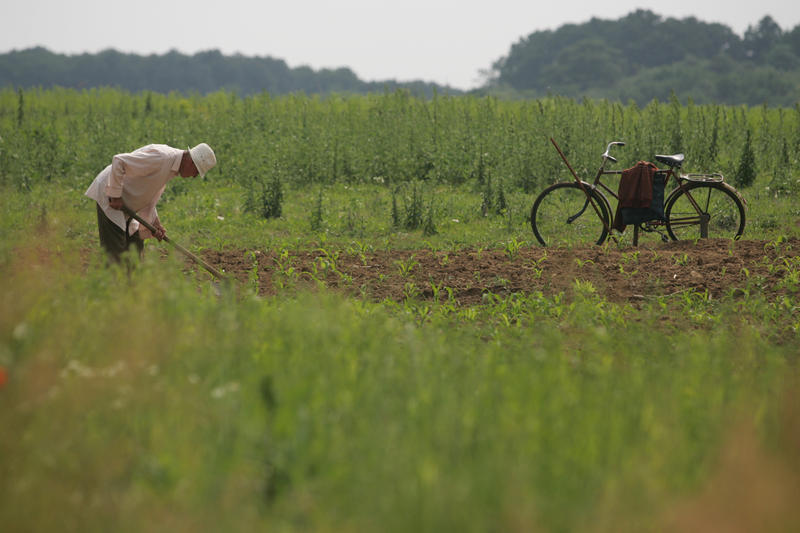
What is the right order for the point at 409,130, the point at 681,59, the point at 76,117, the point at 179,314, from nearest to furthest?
the point at 179,314 < the point at 409,130 < the point at 76,117 < the point at 681,59

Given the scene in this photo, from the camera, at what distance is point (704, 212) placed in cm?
934

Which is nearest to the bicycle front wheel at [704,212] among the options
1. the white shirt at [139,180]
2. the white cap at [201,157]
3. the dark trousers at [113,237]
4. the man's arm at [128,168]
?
the white cap at [201,157]

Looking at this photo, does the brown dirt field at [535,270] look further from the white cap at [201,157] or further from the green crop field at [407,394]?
the white cap at [201,157]

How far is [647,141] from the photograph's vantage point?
14.7 metres

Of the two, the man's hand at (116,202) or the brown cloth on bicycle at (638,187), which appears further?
the brown cloth on bicycle at (638,187)

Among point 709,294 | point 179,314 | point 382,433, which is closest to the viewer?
point 382,433

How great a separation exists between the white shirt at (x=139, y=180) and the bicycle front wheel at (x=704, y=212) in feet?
20.6

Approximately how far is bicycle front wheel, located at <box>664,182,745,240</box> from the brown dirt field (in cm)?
46

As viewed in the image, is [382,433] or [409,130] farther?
[409,130]

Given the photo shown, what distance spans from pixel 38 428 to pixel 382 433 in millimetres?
1540

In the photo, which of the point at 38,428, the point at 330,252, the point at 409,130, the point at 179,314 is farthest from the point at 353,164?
the point at 38,428

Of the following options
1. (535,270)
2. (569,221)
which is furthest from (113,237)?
(569,221)

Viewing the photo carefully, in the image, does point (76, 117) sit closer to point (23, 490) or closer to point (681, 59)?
point (23, 490)

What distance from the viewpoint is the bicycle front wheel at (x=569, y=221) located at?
923 cm
